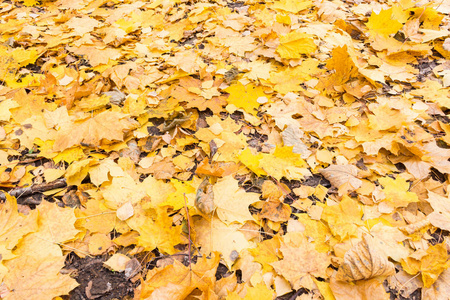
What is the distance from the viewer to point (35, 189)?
6.10 feet

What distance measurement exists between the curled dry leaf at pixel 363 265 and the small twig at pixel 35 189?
185cm

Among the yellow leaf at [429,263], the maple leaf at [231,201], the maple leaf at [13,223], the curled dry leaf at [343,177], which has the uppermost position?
the maple leaf at [13,223]

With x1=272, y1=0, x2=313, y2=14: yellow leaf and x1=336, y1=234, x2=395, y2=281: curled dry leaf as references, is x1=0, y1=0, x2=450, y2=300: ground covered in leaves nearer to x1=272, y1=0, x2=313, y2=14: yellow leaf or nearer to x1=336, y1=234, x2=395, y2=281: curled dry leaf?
x1=336, y1=234, x2=395, y2=281: curled dry leaf

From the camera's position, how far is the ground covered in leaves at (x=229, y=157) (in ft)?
4.73

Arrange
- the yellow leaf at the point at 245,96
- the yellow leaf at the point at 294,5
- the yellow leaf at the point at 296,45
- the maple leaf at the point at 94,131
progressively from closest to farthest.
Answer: the maple leaf at the point at 94,131 < the yellow leaf at the point at 245,96 < the yellow leaf at the point at 296,45 < the yellow leaf at the point at 294,5

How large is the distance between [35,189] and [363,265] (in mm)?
2076

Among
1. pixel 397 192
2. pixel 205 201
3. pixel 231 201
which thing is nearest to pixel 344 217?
pixel 397 192

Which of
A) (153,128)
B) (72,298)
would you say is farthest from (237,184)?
(72,298)

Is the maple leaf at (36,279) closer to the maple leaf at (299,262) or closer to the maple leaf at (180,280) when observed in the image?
the maple leaf at (180,280)

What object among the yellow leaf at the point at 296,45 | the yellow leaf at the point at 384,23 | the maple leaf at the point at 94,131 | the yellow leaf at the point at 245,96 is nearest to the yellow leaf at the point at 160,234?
the maple leaf at the point at 94,131

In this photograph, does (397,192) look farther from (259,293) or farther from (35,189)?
(35,189)

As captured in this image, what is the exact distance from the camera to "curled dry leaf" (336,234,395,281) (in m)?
1.31

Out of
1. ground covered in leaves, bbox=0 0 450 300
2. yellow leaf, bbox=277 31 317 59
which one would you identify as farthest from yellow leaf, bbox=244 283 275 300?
yellow leaf, bbox=277 31 317 59

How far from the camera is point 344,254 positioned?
1434 millimetres
